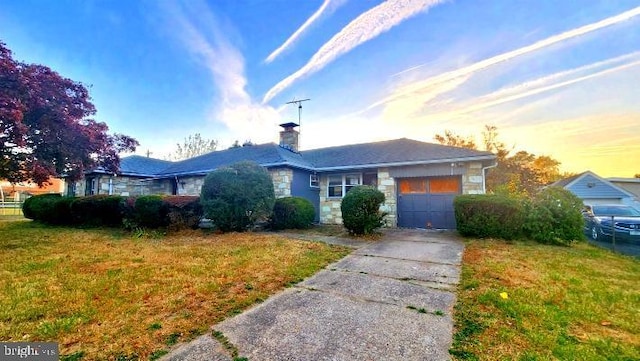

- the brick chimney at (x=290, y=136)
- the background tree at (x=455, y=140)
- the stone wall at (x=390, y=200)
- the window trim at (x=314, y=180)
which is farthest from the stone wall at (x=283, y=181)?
the background tree at (x=455, y=140)

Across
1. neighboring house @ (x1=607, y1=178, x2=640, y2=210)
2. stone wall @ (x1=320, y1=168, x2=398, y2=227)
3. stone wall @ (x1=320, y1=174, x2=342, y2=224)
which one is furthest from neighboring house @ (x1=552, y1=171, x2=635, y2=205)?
stone wall @ (x1=320, y1=174, x2=342, y2=224)

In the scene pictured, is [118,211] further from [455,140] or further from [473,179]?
[455,140]

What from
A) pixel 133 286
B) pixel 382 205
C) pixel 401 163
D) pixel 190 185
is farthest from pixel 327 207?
pixel 133 286

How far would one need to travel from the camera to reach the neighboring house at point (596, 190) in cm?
2211

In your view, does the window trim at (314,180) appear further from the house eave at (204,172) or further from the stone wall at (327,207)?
the house eave at (204,172)

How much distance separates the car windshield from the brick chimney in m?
15.0

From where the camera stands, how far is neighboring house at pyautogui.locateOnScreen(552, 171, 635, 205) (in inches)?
870

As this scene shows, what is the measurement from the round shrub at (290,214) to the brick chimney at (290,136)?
600cm

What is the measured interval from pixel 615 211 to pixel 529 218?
279 inches

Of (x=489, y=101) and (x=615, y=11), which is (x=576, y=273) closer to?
(x=615, y=11)

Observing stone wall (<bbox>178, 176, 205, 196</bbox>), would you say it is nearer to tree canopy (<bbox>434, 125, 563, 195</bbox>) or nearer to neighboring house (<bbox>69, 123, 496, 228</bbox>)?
neighboring house (<bbox>69, 123, 496, 228</bbox>)

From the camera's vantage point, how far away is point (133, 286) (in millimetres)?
4219

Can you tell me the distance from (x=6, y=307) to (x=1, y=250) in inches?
209

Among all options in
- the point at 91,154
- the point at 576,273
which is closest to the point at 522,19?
the point at 576,273
